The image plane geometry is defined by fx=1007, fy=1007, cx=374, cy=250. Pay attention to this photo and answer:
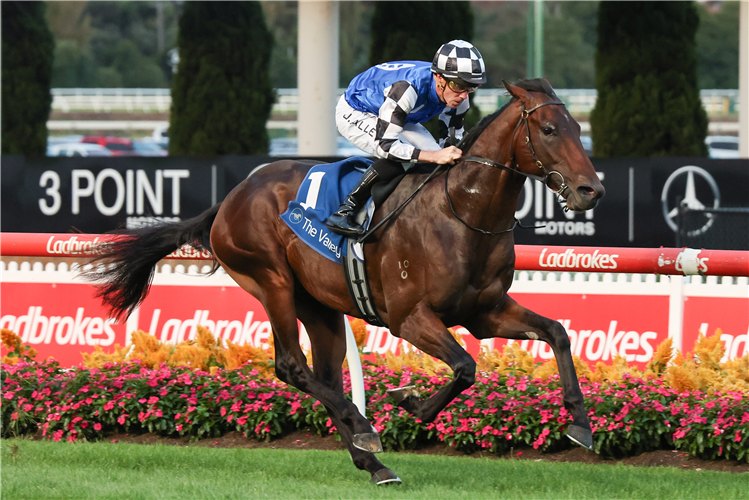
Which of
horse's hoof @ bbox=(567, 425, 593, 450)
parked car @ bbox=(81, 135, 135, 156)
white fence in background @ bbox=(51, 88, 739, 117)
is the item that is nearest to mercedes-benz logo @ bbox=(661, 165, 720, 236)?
horse's hoof @ bbox=(567, 425, 593, 450)

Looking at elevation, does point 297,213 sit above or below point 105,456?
above

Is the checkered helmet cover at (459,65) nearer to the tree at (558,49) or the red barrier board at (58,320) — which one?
the red barrier board at (58,320)

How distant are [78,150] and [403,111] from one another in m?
26.3

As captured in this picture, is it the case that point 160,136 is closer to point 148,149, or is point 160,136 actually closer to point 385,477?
point 148,149

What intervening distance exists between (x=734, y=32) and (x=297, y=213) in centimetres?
4540

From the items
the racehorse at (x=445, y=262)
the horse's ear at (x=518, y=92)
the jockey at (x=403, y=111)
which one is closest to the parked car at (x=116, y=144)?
the racehorse at (x=445, y=262)

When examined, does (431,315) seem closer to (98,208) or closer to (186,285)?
(186,285)

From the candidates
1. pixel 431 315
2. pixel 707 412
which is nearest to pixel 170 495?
pixel 431 315

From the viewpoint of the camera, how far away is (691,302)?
6203 millimetres

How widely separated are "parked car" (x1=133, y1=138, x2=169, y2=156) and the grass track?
26.5 m

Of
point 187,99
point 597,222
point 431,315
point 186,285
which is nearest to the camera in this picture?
point 431,315

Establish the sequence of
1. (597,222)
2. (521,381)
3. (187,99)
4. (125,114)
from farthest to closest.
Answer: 1. (125,114)
2. (187,99)
3. (597,222)
4. (521,381)

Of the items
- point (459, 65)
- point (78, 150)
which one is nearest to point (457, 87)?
point (459, 65)

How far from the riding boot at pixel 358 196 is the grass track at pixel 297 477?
3.80 feet
